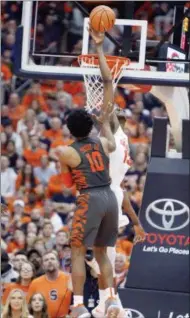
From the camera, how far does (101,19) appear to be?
11.4m

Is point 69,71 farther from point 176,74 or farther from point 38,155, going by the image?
point 38,155

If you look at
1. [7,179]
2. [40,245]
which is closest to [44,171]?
[7,179]

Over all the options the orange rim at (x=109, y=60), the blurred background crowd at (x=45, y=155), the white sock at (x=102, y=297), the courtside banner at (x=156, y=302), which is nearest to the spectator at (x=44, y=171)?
the blurred background crowd at (x=45, y=155)

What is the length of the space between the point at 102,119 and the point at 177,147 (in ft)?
11.3

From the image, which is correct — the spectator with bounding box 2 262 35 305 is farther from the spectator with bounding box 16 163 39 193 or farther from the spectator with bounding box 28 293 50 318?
the spectator with bounding box 16 163 39 193

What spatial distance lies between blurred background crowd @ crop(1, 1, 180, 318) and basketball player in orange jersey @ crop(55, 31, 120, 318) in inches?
99.5

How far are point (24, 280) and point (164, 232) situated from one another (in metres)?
1.85

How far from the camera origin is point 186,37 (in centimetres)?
1375

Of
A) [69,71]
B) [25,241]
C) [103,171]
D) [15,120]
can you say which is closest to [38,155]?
[15,120]

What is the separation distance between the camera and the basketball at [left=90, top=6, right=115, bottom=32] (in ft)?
37.5

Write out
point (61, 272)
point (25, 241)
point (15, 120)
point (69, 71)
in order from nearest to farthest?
point (69, 71) < point (61, 272) < point (25, 241) < point (15, 120)

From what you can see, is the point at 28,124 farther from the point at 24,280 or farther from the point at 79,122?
the point at 79,122

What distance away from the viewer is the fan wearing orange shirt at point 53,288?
14.2 m

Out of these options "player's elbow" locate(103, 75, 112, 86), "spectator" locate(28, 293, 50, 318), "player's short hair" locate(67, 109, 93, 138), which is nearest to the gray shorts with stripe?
"player's short hair" locate(67, 109, 93, 138)
